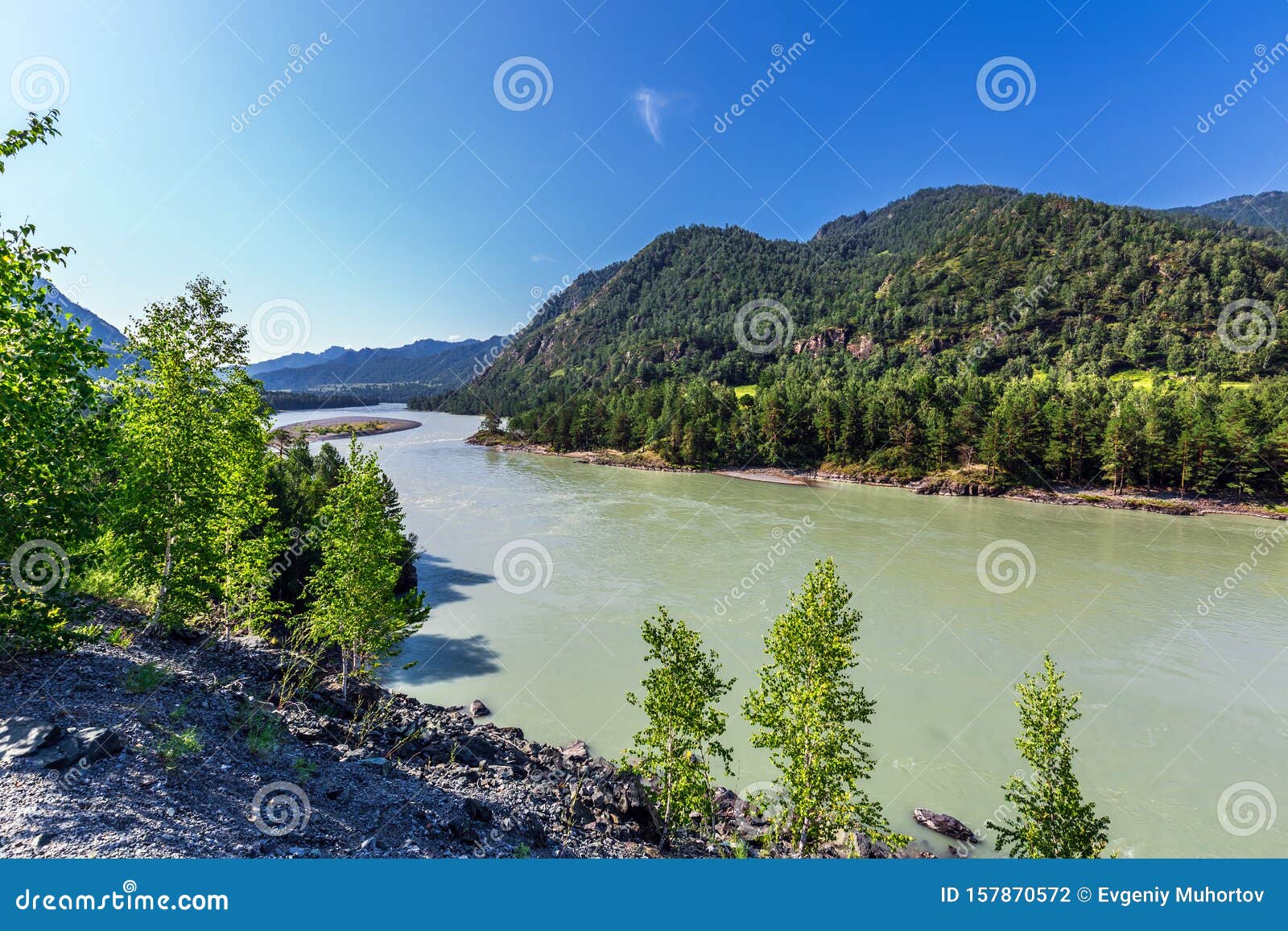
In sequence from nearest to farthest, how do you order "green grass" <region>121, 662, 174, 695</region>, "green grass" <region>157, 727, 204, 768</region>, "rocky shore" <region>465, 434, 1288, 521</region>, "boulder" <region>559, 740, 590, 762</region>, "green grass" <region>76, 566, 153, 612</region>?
"green grass" <region>157, 727, 204, 768</region>, "green grass" <region>121, 662, 174, 695</region>, "green grass" <region>76, 566, 153, 612</region>, "boulder" <region>559, 740, 590, 762</region>, "rocky shore" <region>465, 434, 1288, 521</region>

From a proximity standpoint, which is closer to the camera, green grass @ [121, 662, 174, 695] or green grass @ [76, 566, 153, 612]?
green grass @ [121, 662, 174, 695]

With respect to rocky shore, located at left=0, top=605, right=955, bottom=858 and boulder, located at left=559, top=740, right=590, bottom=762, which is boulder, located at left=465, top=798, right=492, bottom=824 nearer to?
rocky shore, located at left=0, top=605, right=955, bottom=858

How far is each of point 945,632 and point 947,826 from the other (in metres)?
14.1

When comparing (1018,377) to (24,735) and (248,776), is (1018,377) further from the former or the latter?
(24,735)

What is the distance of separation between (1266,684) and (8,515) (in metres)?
39.2

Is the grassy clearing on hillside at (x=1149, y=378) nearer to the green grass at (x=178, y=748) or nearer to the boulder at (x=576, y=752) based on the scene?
the boulder at (x=576, y=752)

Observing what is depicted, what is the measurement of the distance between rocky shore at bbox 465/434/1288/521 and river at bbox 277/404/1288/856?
4.46 m

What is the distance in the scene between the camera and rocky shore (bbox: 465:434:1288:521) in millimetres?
58906

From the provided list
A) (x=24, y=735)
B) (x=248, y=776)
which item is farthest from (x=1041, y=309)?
(x=24, y=735)

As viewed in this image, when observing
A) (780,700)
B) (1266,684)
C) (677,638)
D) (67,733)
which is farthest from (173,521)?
(1266,684)

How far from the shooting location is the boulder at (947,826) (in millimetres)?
14594

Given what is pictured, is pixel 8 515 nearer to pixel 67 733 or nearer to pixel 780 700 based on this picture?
pixel 67 733

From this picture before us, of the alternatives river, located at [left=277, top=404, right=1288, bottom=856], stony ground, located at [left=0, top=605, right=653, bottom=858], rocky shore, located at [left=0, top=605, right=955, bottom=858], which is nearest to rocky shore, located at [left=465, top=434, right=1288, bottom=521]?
river, located at [left=277, top=404, right=1288, bottom=856]

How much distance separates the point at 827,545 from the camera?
1708 inches
